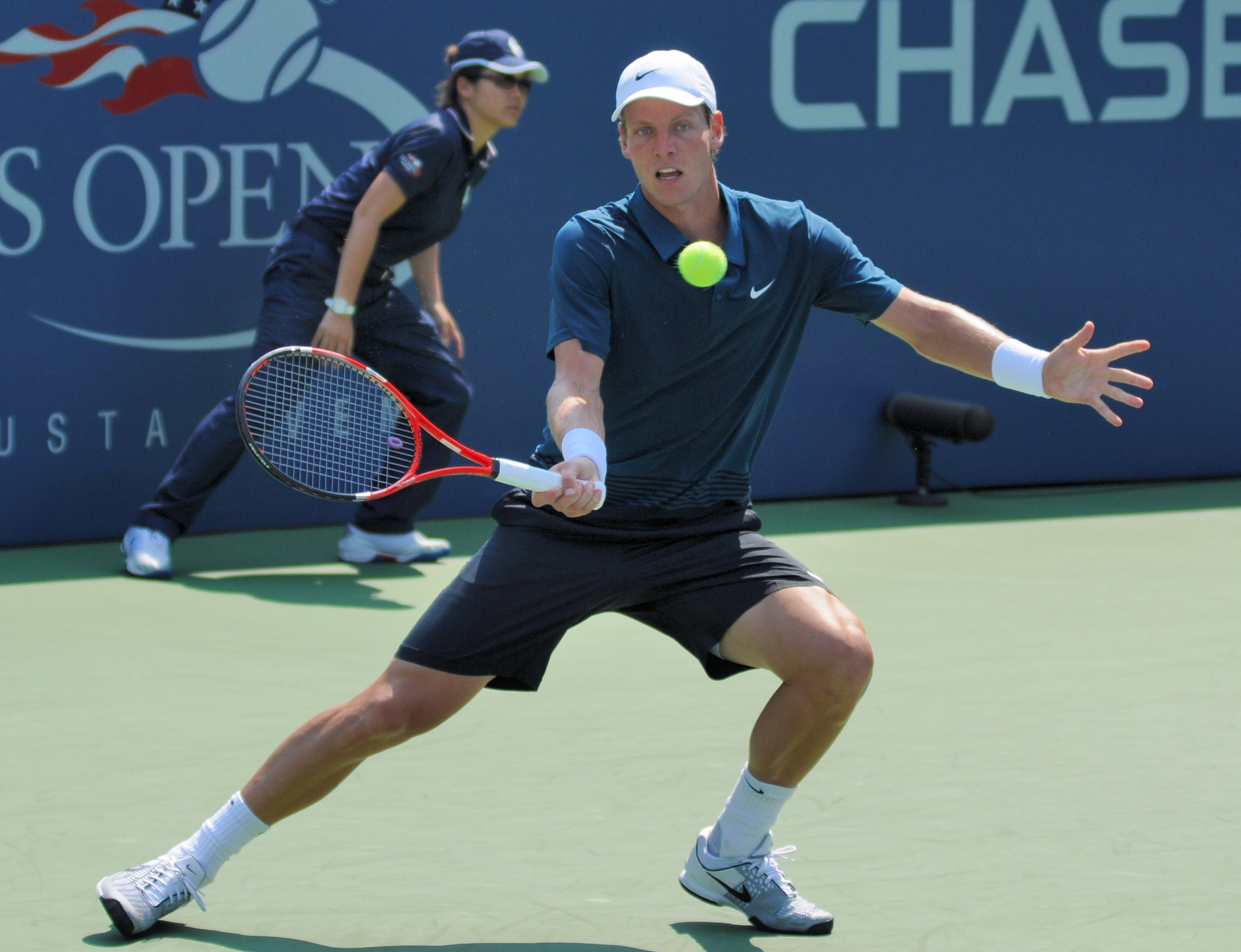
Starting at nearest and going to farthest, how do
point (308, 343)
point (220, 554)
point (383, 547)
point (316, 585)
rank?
1. point (316, 585)
2. point (308, 343)
3. point (383, 547)
4. point (220, 554)

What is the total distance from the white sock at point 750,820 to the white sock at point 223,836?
81 cm

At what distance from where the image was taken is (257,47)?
6.48 m

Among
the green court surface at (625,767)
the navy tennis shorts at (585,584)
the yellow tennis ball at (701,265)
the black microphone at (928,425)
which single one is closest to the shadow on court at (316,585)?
the green court surface at (625,767)

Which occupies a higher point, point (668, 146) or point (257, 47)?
point (257, 47)

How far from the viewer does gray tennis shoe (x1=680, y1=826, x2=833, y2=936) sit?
3.15 metres

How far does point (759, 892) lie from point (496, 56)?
3.48 metres

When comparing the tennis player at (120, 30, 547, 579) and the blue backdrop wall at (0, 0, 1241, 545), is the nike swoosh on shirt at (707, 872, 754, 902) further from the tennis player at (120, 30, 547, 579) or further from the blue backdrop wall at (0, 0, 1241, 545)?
the blue backdrop wall at (0, 0, 1241, 545)

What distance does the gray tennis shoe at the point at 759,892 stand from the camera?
3.15 m

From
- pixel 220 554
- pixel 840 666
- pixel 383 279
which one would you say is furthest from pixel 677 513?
pixel 220 554

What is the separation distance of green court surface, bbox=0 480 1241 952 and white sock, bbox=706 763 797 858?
151 mm

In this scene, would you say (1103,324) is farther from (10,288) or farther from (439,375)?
(10,288)

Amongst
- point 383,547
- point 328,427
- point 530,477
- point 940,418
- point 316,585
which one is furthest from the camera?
point 940,418

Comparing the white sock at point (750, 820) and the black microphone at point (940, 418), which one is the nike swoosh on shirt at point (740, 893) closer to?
the white sock at point (750, 820)

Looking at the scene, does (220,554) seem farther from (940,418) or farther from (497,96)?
(940,418)
